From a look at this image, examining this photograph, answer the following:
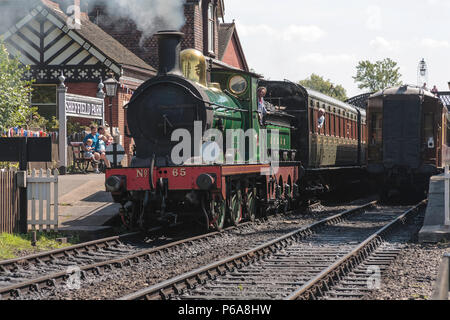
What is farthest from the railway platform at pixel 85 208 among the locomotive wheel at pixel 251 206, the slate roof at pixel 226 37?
the slate roof at pixel 226 37

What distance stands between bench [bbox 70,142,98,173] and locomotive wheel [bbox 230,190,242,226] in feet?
23.2

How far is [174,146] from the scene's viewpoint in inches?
468

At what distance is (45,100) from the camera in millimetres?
25016

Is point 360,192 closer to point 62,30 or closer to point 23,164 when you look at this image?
point 62,30

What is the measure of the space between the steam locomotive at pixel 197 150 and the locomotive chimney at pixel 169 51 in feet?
0.06

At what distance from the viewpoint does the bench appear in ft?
63.9

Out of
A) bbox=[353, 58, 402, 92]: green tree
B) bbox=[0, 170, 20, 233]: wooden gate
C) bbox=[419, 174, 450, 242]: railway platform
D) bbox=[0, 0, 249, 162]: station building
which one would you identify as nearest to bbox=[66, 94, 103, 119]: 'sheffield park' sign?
bbox=[0, 0, 249, 162]: station building

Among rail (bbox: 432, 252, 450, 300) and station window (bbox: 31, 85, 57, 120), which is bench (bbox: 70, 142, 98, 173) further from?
rail (bbox: 432, 252, 450, 300)

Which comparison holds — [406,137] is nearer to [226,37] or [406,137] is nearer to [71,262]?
[71,262]

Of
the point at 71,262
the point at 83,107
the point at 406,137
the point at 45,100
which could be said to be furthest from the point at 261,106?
the point at 45,100

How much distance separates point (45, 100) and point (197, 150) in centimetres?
1472

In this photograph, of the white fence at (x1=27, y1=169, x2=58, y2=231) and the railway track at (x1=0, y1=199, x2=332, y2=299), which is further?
the white fence at (x1=27, y1=169, x2=58, y2=231)

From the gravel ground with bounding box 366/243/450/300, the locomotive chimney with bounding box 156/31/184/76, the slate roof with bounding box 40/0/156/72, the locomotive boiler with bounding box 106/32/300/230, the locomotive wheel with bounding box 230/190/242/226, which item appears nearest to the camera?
the gravel ground with bounding box 366/243/450/300

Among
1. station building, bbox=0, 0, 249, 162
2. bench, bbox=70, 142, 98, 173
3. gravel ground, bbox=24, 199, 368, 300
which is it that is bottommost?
gravel ground, bbox=24, 199, 368, 300
